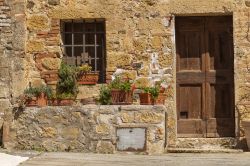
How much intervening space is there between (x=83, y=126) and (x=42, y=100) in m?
0.90

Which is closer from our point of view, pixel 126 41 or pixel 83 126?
pixel 83 126

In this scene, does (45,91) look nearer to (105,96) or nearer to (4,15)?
(105,96)

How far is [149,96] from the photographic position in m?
9.09

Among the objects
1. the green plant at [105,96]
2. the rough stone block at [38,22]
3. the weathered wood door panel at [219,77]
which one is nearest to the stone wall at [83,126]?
the green plant at [105,96]

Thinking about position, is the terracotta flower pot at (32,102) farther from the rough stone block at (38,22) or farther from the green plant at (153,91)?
the green plant at (153,91)

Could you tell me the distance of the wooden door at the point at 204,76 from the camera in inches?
383

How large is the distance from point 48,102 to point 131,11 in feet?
7.20

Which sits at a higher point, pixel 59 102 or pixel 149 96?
pixel 149 96

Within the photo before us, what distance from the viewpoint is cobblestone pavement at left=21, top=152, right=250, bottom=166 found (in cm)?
762

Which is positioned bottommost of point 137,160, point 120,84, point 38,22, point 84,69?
point 137,160

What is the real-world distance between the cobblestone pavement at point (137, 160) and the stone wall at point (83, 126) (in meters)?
0.34

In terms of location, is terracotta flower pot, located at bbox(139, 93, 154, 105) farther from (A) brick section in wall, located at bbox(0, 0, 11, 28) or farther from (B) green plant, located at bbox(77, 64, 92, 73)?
(A) brick section in wall, located at bbox(0, 0, 11, 28)

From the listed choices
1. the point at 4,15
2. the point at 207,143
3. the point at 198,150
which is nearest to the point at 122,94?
the point at 198,150

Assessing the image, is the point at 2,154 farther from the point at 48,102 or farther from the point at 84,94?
the point at 84,94
